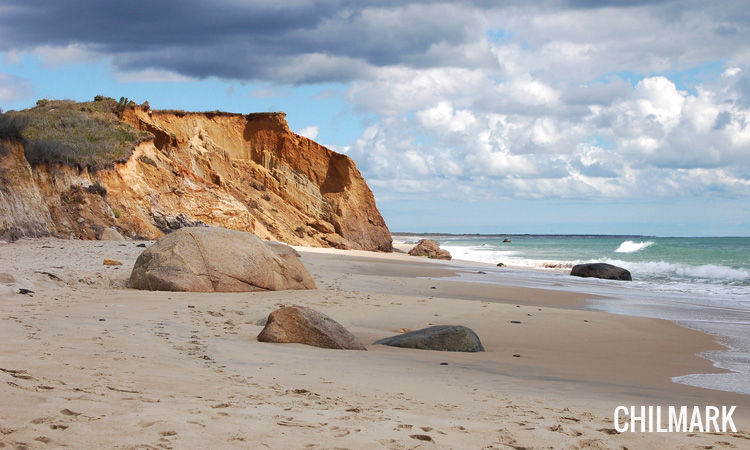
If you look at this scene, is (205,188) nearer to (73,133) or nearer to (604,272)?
(73,133)

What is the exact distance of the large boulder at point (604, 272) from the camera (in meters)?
21.5

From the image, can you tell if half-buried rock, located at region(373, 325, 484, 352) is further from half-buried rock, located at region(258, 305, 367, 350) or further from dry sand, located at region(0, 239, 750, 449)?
half-buried rock, located at region(258, 305, 367, 350)

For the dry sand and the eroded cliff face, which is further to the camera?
the eroded cliff face

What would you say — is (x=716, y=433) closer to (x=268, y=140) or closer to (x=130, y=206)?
(x=130, y=206)

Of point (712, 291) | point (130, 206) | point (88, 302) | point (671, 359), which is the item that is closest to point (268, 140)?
point (130, 206)

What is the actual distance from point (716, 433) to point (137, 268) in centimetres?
847

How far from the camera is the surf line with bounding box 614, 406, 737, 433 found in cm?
366

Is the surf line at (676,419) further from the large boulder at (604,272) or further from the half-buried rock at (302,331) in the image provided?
the large boulder at (604,272)

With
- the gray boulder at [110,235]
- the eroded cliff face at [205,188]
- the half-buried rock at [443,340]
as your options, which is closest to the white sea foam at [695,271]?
the eroded cliff face at [205,188]

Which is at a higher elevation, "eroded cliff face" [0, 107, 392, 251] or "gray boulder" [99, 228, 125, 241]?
"eroded cliff face" [0, 107, 392, 251]

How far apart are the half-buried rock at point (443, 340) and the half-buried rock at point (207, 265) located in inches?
161

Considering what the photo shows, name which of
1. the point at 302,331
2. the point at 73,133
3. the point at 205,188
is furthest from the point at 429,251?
the point at 302,331

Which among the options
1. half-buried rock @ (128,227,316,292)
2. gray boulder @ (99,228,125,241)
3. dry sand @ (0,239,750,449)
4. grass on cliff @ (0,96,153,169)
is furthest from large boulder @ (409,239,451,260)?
dry sand @ (0,239,750,449)

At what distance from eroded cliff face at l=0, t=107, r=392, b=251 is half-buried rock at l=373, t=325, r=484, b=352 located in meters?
13.1
